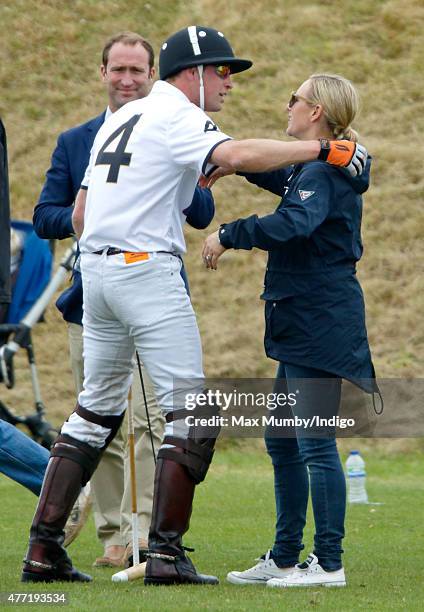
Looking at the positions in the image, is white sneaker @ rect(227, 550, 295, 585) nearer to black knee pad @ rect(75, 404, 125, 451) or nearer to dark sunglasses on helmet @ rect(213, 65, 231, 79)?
black knee pad @ rect(75, 404, 125, 451)

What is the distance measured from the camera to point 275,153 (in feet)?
17.5

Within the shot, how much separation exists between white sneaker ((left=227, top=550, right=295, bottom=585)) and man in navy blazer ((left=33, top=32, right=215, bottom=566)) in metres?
0.82

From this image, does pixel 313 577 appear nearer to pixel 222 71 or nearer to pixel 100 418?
pixel 100 418

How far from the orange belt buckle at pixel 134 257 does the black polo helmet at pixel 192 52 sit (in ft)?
2.61

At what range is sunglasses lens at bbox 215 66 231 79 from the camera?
18.5 feet

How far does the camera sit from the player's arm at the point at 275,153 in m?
5.28

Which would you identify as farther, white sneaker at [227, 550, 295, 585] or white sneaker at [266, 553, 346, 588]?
white sneaker at [227, 550, 295, 585]

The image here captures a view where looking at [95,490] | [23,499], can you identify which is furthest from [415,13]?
[95,490]

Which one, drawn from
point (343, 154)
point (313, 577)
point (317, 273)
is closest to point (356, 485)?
point (313, 577)

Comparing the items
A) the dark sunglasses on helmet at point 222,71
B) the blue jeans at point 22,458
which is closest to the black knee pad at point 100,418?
the blue jeans at point 22,458

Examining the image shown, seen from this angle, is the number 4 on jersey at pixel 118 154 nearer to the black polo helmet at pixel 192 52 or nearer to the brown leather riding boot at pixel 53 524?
the black polo helmet at pixel 192 52

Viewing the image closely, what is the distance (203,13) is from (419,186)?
5817 millimetres

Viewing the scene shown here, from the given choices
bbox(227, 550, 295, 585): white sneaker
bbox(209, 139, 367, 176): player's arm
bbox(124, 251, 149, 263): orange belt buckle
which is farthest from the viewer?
bbox(227, 550, 295, 585): white sneaker

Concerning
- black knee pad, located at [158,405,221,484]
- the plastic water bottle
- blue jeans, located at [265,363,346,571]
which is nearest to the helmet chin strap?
blue jeans, located at [265,363,346,571]
